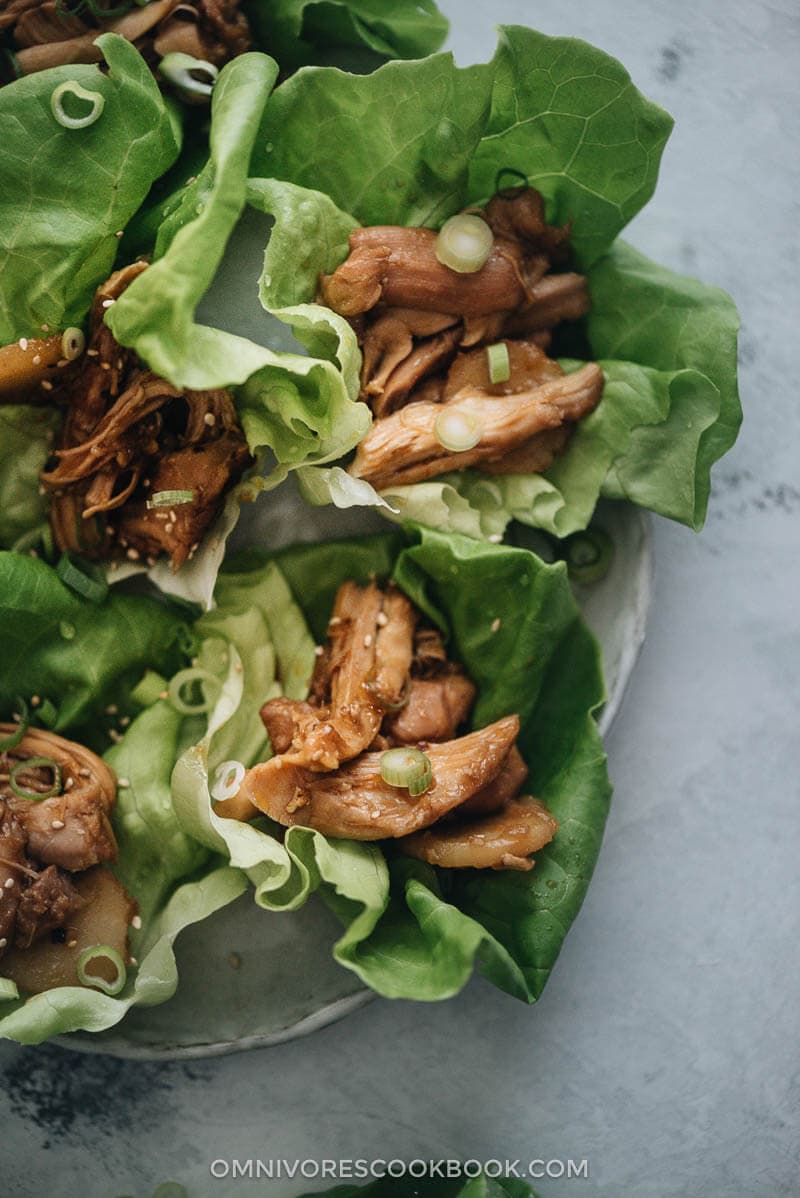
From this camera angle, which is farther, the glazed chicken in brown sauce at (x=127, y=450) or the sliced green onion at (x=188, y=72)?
the sliced green onion at (x=188, y=72)

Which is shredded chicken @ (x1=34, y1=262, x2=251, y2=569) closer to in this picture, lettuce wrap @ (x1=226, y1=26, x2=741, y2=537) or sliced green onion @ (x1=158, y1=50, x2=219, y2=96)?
lettuce wrap @ (x1=226, y1=26, x2=741, y2=537)

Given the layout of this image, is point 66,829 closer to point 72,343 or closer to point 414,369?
point 72,343

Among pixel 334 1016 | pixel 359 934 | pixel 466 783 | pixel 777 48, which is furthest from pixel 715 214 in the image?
A: pixel 334 1016

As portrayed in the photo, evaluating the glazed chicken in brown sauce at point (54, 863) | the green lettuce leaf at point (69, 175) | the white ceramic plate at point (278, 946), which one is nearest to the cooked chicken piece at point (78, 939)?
the glazed chicken in brown sauce at point (54, 863)

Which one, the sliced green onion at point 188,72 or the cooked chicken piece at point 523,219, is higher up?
the cooked chicken piece at point 523,219

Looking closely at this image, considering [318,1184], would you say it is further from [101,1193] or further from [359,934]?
[359,934]

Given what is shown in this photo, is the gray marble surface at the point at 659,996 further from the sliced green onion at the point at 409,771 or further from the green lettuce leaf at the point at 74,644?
the green lettuce leaf at the point at 74,644
